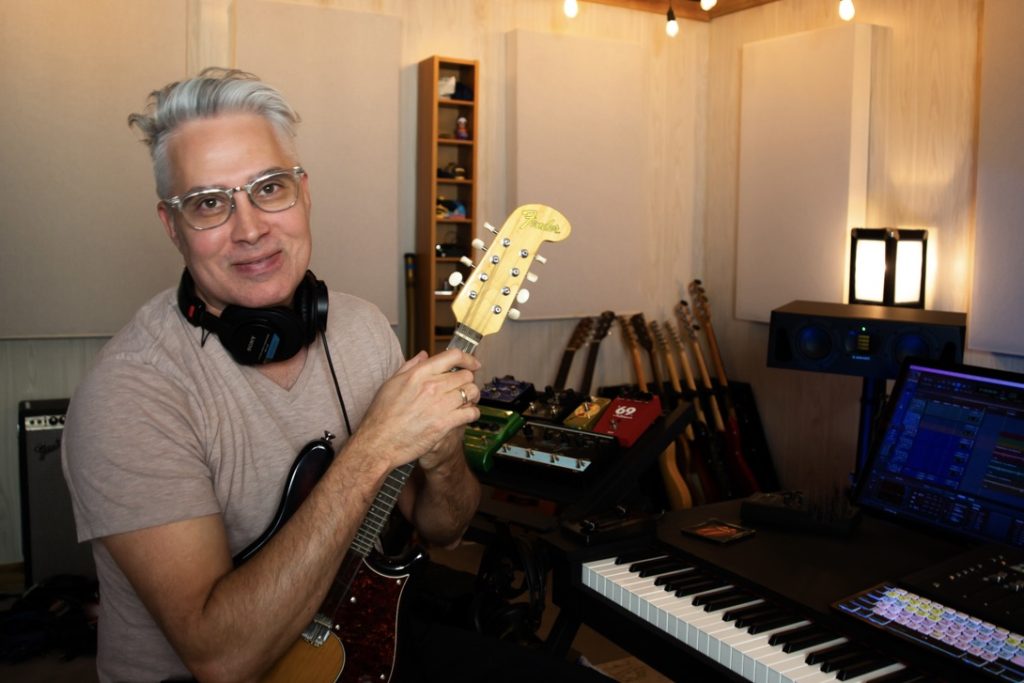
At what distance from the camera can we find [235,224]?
1628 mm

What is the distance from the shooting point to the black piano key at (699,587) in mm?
1824

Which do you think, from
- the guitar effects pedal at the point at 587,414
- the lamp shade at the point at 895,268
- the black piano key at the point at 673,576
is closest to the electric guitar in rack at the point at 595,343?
the lamp shade at the point at 895,268

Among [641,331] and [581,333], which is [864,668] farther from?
[641,331]

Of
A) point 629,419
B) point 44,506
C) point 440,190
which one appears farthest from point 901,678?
point 440,190

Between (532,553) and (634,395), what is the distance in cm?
59

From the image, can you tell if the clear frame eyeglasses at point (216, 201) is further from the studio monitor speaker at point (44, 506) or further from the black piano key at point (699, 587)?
the studio monitor speaker at point (44, 506)

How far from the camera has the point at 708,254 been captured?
217 inches

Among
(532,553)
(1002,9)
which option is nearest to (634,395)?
(532,553)

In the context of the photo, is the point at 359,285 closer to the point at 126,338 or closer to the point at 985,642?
the point at 126,338

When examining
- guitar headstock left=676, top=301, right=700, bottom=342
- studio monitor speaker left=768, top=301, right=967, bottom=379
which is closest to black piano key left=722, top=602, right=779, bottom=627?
studio monitor speaker left=768, top=301, right=967, bottom=379

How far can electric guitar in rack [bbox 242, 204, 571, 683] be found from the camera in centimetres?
162

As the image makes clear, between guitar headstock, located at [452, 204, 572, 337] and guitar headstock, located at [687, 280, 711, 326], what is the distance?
381 centimetres

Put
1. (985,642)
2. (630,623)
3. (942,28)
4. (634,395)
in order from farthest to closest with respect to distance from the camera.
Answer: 1. (942,28)
2. (634,395)
3. (630,623)
4. (985,642)

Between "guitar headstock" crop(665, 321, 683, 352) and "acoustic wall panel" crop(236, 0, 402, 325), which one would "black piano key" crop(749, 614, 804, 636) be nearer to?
"acoustic wall panel" crop(236, 0, 402, 325)
